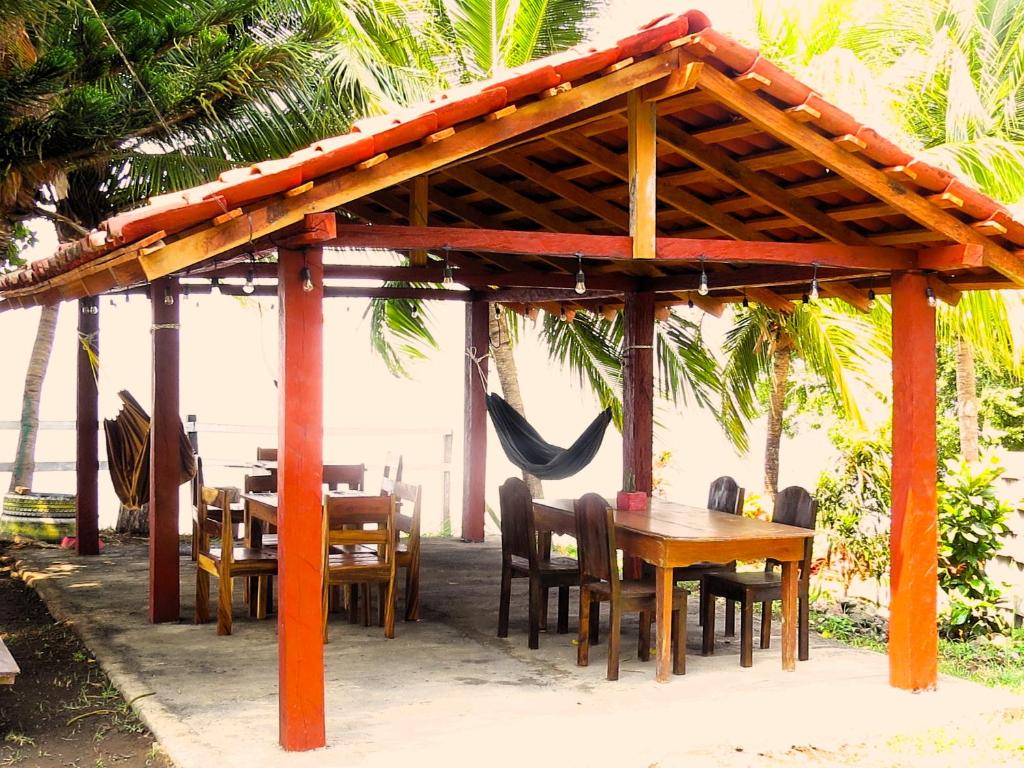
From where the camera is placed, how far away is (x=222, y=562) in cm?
642

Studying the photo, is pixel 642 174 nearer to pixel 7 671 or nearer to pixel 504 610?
pixel 504 610

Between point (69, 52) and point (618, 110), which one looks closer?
point (618, 110)

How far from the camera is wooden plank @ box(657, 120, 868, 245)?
223 inches

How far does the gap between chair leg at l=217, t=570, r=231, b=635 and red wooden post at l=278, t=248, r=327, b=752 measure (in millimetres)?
1917

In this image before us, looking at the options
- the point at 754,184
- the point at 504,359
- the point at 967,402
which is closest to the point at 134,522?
the point at 504,359

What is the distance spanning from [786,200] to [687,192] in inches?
27.6

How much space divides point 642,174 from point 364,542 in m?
2.64

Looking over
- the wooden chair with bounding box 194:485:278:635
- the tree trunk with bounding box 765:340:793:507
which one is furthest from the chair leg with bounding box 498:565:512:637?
the tree trunk with bounding box 765:340:793:507

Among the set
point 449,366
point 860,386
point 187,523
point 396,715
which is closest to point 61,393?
point 449,366

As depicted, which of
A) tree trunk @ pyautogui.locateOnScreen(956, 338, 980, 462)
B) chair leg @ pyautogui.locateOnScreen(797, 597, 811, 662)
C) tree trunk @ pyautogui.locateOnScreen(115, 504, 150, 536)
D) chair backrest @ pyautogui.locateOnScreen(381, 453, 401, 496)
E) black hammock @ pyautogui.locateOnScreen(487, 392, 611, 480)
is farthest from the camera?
tree trunk @ pyautogui.locateOnScreen(956, 338, 980, 462)

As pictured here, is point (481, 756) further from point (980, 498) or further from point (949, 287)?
point (980, 498)

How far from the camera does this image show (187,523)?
51.9 feet

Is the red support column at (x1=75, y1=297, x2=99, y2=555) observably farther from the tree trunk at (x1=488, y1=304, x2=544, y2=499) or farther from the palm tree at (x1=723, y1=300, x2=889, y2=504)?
the palm tree at (x1=723, y1=300, x2=889, y2=504)

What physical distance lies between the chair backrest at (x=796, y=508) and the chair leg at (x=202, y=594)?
3.37 meters
